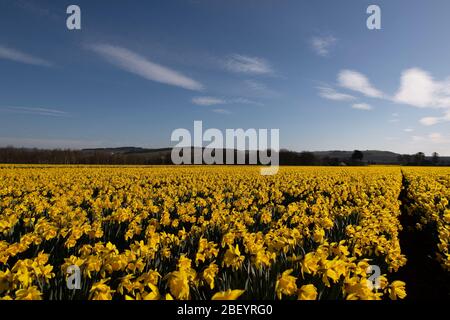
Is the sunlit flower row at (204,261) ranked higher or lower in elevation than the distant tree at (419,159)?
lower

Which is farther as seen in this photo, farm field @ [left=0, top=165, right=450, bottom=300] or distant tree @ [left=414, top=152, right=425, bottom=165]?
distant tree @ [left=414, top=152, right=425, bottom=165]

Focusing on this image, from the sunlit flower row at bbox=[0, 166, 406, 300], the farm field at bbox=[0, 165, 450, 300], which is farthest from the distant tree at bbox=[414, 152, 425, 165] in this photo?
the sunlit flower row at bbox=[0, 166, 406, 300]

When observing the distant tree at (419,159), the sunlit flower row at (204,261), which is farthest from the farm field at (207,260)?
the distant tree at (419,159)

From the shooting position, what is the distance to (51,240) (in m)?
4.27

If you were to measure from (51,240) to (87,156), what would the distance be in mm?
64204

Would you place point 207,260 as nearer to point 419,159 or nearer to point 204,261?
point 204,261

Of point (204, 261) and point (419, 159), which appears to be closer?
point (204, 261)

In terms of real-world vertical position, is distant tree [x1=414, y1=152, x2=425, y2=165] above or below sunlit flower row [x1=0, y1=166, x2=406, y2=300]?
above

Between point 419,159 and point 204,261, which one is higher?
point 419,159

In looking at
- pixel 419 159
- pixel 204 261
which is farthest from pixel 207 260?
pixel 419 159

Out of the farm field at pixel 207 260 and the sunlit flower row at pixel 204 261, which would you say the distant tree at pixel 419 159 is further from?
the sunlit flower row at pixel 204 261

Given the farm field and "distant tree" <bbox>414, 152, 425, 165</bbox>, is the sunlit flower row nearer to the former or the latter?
the farm field
